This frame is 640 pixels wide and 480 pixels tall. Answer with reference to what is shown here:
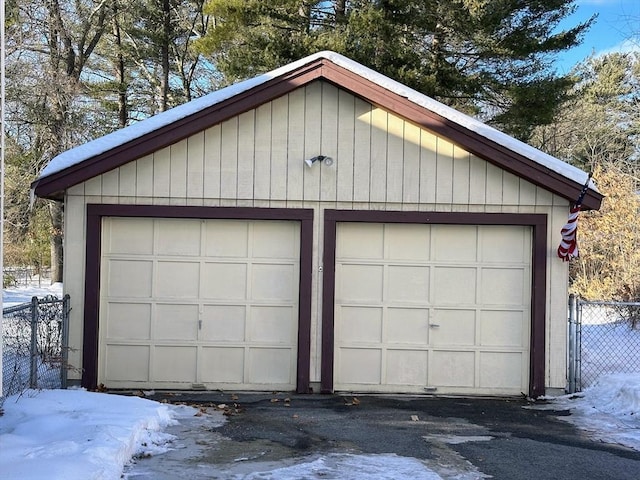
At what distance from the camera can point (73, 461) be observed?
491 centimetres

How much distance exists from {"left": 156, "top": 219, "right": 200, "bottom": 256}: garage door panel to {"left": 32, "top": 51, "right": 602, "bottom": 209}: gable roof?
106 cm

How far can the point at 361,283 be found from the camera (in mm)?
9383

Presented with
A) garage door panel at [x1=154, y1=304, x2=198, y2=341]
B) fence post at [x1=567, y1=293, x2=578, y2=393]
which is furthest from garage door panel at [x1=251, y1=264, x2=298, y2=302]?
fence post at [x1=567, y1=293, x2=578, y2=393]

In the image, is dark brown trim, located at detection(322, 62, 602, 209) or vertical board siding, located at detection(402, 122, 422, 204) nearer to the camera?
dark brown trim, located at detection(322, 62, 602, 209)

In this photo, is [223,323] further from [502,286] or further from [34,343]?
[502,286]

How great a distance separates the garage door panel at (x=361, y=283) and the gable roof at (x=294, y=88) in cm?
209

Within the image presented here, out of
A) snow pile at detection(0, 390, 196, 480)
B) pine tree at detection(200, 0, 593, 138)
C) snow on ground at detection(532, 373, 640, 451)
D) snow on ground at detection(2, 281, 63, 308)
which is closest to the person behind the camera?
snow pile at detection(0, 390, 196, 480)

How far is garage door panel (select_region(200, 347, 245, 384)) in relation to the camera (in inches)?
366

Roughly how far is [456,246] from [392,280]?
101 centimetres

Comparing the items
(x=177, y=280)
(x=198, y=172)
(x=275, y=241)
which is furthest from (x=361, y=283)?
(x=198, y=172)

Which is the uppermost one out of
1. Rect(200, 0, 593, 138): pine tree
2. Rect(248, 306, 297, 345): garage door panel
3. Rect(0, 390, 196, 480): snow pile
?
Rect(200, 0, 593, 138): pine tree

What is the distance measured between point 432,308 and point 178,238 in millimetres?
3637

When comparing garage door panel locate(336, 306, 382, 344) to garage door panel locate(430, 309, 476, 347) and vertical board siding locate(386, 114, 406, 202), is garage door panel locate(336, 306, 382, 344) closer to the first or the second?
garage door panel locate(430, 309, 476, 347)

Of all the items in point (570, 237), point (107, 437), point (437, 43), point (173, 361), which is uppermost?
point (437, 43)
